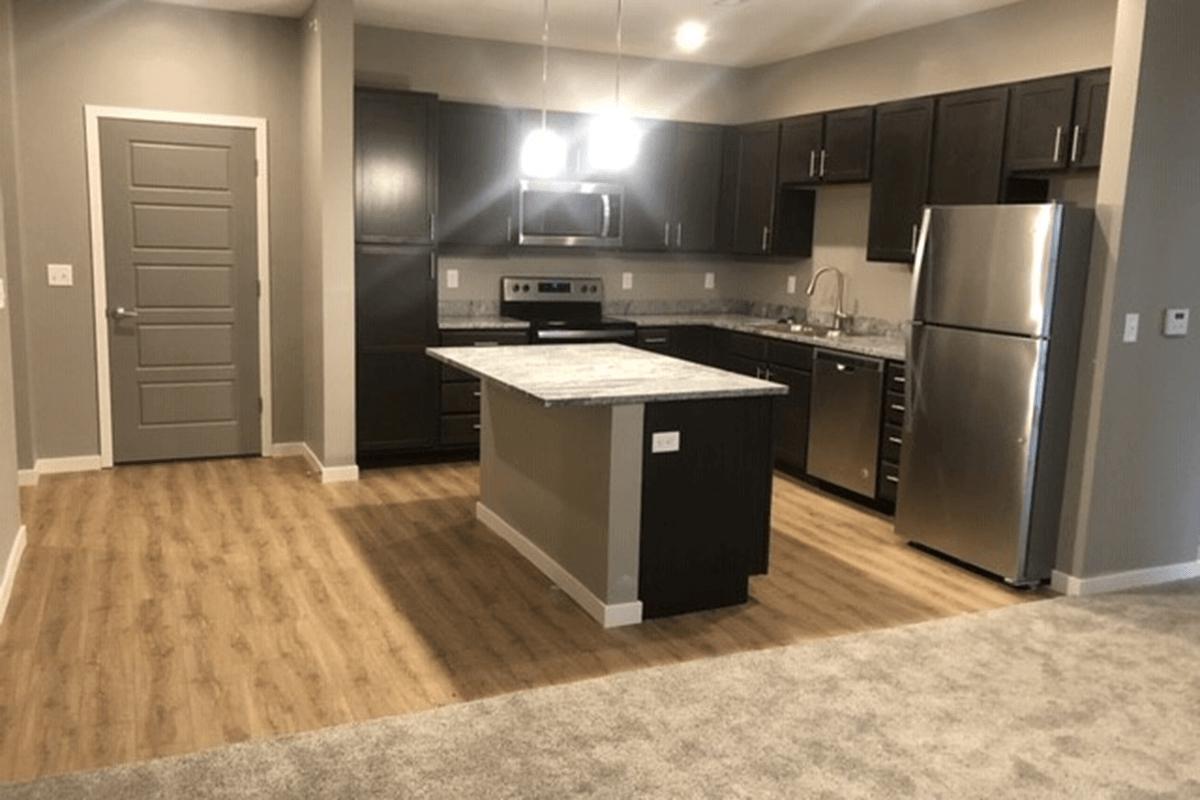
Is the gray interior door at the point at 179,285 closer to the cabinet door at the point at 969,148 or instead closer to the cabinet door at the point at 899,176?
the cabinet door at the point at 899,176

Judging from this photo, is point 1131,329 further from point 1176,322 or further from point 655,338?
point 655,338

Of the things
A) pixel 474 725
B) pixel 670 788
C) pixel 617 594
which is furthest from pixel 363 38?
pixel 670 788

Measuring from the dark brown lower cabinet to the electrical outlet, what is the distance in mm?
1553

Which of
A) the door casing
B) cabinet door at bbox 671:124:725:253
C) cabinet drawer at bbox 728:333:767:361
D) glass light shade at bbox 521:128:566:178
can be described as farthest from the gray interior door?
cabinet drawer at bbox 728:333:767:361

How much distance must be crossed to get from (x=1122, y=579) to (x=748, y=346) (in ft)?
9.00

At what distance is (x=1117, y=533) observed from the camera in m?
4.18

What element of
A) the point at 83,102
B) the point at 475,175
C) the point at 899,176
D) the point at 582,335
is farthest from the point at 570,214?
the point at 83,102

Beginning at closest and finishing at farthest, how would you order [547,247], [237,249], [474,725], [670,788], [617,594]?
[670,788] < [474,725] < [617,594] < [237,249] < [547,247]

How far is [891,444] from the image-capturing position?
5.17 m

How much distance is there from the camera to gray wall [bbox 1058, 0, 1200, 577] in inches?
151

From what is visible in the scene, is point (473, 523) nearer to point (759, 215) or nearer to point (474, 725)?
point (474, 725)

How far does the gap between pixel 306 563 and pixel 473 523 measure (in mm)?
921

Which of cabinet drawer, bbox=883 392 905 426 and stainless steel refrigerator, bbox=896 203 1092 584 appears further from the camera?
cabinet drawer, bbox=883 392 905 426

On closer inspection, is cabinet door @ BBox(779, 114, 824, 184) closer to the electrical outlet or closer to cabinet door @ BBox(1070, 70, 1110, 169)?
cabinet door @ BBox(1070, 70, 1110, 169)
